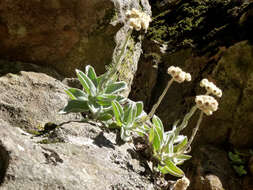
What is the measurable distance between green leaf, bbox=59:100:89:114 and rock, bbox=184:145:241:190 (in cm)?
286

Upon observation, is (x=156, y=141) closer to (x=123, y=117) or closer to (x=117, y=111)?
(x=123, y=117)

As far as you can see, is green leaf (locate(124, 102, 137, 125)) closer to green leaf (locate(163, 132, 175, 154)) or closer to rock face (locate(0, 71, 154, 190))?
rock face (locate(0, 71, 154, 190))

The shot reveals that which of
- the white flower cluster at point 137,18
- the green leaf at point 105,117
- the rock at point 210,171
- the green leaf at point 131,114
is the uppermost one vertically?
the white flower cluster at point 137,18

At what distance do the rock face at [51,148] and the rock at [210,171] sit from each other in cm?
225

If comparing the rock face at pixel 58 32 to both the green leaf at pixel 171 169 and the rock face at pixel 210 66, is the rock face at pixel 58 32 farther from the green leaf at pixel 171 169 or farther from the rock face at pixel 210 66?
the green leaf at pixel 171 169

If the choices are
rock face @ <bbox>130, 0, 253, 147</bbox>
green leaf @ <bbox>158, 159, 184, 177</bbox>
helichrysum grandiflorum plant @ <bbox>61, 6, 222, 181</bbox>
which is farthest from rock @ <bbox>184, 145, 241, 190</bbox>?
green leaf @ <bbox>158, 159, 184, 177</bbox>

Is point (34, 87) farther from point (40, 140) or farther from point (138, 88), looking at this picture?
point (138, 88)

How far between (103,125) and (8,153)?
146 cm

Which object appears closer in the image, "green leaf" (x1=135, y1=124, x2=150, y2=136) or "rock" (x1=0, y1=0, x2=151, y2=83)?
"green leaf" (x1=135, y1=124, x2=150, y2=136)

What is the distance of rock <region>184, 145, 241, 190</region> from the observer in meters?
5.57

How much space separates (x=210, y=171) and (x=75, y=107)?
10.3 ft

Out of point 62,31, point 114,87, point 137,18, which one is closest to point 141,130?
point 114,87

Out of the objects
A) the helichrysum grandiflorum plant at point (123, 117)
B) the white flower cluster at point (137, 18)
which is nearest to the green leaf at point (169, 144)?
→ the helichrysum grandiflorum plant at point (123, 117)

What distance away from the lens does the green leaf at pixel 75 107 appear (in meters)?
3.77
